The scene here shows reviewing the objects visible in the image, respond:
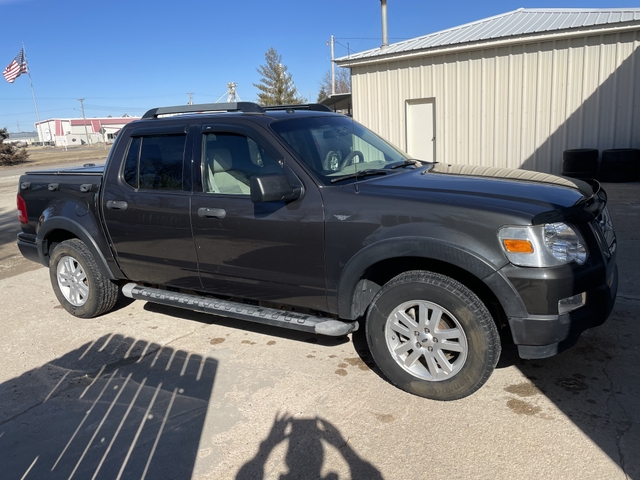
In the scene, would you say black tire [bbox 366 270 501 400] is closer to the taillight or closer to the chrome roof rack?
the chrome roof rack

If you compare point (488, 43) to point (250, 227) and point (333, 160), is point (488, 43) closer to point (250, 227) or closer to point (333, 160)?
point (333, 160)

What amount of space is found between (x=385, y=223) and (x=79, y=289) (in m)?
3.45

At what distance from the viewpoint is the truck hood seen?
316cm

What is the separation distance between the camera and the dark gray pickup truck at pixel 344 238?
3.11 meters

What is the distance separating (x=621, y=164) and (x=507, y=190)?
924 centimetres

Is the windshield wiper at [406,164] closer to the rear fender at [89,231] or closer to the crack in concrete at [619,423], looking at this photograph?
the crack in concrete at [619,423]

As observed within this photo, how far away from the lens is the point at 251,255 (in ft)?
13.1

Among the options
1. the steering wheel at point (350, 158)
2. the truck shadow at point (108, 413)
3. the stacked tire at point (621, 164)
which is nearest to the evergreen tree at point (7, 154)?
the stacked tire at point (621, 164)

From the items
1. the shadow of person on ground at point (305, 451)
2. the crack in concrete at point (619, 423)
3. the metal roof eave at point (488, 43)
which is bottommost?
the shadow of person on ground at point (305, 451)

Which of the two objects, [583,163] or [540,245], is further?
[583,163]

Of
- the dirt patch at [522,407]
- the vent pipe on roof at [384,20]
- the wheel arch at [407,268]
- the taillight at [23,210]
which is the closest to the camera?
the wheel arch at [407,268]

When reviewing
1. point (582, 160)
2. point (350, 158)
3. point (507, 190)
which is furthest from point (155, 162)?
point (582, 160)

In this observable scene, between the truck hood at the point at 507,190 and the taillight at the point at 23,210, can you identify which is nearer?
the truck hood at the point at 507,190

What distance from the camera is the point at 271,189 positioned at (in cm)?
352
